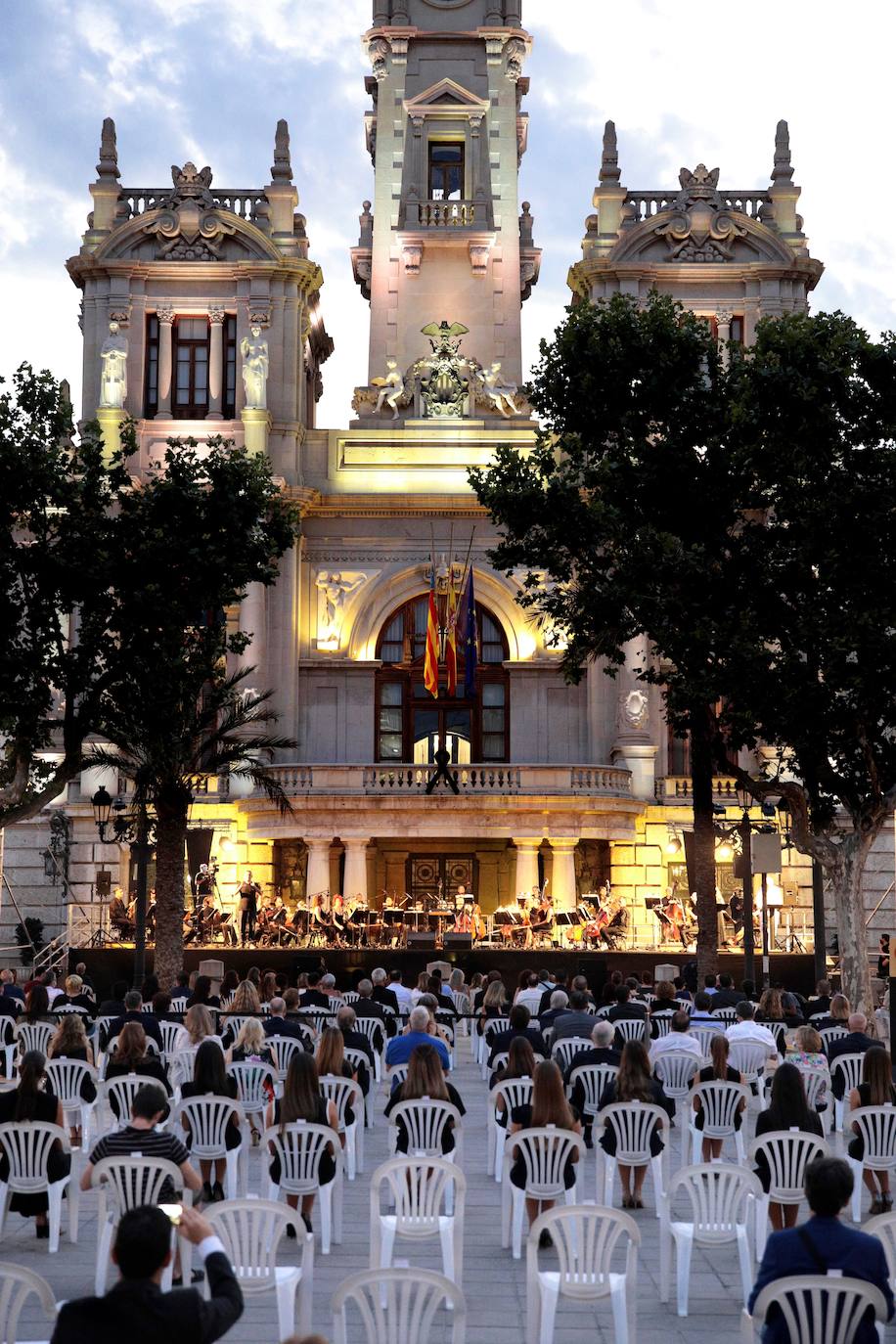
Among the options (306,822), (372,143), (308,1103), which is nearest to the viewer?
(308,1103)

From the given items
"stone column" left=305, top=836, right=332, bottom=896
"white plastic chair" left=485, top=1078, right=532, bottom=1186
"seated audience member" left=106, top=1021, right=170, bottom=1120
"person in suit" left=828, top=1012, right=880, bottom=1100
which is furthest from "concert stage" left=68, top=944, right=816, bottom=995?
"seated audience member" left=106, top=1021, right=170, bottom=1120

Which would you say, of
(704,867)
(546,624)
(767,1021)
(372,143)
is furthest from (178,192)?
(767,1021)

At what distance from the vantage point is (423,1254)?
12.2m

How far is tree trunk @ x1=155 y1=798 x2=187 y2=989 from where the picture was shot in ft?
105

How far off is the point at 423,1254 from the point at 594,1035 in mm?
3546

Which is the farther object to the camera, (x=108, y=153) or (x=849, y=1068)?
(x=108, y=153)

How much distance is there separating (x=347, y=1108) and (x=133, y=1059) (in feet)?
6.22

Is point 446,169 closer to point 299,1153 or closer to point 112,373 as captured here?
point 112,373

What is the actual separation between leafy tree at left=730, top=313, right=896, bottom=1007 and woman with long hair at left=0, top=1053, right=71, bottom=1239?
16.2 m

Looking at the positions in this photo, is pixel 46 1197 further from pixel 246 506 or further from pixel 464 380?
pixel 464 380

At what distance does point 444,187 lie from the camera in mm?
53156

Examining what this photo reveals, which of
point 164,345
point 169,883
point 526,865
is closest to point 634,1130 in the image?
point 169,883

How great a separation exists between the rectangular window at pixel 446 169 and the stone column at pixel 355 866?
2126 cm

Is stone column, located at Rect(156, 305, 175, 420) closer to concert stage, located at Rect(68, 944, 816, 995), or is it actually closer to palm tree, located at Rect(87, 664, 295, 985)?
palm tree, located at Rect(87, 664, 295, 985)
